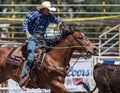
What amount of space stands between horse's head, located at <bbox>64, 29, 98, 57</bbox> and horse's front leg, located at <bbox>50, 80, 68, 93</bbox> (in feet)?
2.70

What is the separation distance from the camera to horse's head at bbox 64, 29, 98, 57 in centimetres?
987

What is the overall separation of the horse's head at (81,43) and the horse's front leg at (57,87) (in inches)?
32.4

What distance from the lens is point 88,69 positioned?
12312 millimetres

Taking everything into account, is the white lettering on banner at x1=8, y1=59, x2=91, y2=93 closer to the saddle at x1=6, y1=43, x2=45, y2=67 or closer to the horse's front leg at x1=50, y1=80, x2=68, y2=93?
the saddle at x1=6, y1=43, x2=45, y2=67

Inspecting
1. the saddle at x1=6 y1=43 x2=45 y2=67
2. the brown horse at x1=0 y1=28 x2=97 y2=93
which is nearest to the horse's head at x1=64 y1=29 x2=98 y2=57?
the brown horse at x1=0 y1=28 x2=97 y2=93

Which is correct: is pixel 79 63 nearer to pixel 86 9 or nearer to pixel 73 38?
pixel 73 38

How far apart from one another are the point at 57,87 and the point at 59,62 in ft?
1.83

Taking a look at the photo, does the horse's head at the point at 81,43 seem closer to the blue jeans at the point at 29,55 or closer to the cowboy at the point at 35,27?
the cowboy at the point at 35,27

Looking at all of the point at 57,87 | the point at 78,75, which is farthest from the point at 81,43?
the point at 78,75

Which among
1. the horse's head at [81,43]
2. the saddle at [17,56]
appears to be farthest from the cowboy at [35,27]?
the horse's head at [81,43]

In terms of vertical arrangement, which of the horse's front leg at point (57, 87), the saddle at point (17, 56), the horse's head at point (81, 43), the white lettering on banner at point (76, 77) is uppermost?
the horse's head at point (81, 43)

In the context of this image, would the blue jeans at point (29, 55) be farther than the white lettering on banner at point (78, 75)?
No

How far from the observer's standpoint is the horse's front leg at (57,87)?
9.79m

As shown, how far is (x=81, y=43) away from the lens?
9.92 metres
